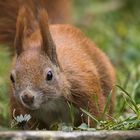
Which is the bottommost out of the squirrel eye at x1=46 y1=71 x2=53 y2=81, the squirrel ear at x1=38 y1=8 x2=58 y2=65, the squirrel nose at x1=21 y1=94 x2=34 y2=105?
the squirrel nose at x1=21 y1=94 x2=34 y2=105

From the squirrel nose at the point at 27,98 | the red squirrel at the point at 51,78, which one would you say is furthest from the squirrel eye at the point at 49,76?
the squirrel nose at the point at 27,98

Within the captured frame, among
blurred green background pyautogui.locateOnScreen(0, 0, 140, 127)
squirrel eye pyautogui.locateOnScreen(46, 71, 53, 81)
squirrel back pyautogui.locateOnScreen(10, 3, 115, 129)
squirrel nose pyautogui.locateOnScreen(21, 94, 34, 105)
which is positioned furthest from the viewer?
blurred green background pyautogui.locateOnScreen(0, 0, 140, 127)

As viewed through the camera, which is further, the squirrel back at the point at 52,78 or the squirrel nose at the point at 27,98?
the squirrel back at the point at 52,78

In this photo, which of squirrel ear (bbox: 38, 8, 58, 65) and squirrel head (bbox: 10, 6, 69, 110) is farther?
squirrel ear (bbox: 38, 8, 58, 65)

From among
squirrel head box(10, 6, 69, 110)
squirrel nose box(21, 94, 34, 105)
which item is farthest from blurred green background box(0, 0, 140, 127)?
squirrel nose box(21, 94, 34, 105)

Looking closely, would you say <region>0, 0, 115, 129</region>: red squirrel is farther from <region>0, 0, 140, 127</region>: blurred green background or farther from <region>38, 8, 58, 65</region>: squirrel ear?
<region>0, 0, 140, 127</region>: blurred green background

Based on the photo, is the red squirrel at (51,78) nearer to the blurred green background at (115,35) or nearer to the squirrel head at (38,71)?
the squirrel head at (38,71)

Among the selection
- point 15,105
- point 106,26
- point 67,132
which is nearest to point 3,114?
point 15,105

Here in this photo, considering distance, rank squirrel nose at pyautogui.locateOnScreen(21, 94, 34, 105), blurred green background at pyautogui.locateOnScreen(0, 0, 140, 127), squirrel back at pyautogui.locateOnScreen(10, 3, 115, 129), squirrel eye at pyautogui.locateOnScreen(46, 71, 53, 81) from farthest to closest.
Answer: blurred green background at pyautogui.locateOnScreen(0, 0, 140, 127) → squirrel eye at pyautogui.locateOnScreen(46, 71, 53, 81) → squirrel back at pyautogui.locateOnScreen(10, 3, 115, 129) → squirrel nose at pyautogui.locateOnScreen(21, 94, 34, 105)
